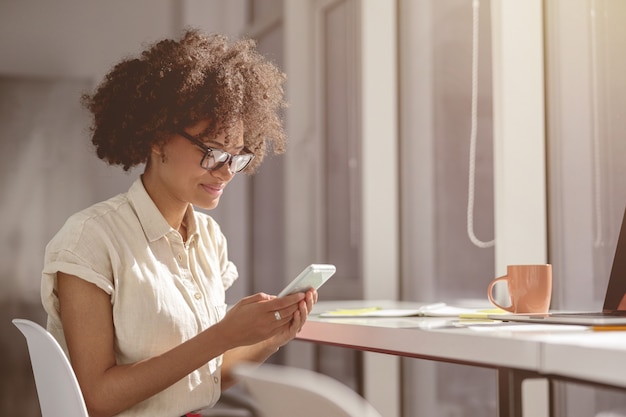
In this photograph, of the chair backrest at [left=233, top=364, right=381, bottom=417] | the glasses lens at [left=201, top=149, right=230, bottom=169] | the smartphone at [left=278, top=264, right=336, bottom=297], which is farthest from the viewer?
the glasses lens at [left=201, top=149, right=230, bottom=169]

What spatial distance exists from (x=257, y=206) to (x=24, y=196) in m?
1.09

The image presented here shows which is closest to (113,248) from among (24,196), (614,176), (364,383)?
(614,176)

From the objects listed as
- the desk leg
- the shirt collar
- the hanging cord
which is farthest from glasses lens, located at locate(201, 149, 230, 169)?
the hanging cord

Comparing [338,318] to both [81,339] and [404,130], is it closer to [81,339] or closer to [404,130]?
[81,339]

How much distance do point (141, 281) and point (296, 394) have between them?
0.79 metres

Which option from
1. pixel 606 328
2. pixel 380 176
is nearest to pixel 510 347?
pixel 606 328

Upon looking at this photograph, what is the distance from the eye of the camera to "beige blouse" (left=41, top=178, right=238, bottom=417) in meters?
1.27

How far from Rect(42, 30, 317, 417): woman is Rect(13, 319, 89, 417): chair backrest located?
0.15 m

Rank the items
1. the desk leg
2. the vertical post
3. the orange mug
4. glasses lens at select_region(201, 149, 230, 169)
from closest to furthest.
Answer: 1. the desk leg
2. the orange mug
3. glasses lens at select_region(201, 149, 230, 169)
4. the vertical post

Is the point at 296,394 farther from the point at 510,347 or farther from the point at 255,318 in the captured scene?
the point at 255,318

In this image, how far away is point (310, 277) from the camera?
1.21 m

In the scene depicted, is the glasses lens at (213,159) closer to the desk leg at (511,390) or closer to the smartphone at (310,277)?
the smartphone at (310,277)

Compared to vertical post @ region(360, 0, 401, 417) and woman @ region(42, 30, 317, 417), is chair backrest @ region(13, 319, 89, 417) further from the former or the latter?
vertical post @ region(360, 0, 401, 417)

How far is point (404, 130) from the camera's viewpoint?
8.81 feet
